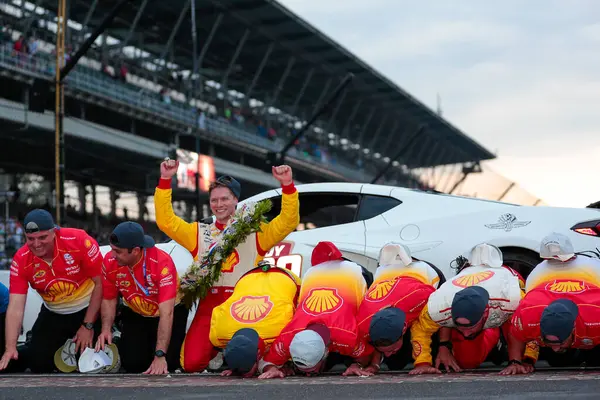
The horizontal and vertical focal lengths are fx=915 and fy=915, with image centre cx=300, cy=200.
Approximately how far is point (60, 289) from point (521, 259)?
12.4ft

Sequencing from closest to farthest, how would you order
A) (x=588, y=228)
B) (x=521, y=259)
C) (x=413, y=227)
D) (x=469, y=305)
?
(x=469, y=305) → (x=588, y=228) → (x=521, y=259) → (x=413, y=227)

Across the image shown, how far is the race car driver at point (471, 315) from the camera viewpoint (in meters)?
5.79

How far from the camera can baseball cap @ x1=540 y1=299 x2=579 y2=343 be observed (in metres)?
5.58

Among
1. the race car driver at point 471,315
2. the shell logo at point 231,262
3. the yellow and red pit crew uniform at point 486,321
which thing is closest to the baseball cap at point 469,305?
the race car driver at point 471,315

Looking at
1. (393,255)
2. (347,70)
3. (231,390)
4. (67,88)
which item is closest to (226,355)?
(231,390)

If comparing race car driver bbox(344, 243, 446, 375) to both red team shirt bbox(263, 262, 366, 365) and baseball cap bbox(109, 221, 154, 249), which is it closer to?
red team shirt bbox(263, 262, 366, 365)

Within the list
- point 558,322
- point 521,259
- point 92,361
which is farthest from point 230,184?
point 558,322

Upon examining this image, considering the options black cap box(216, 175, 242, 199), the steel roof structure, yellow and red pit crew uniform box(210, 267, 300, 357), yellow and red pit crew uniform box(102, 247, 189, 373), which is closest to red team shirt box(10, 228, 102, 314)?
yellow and red pit crew uniform box(102, 247, 189, 373)

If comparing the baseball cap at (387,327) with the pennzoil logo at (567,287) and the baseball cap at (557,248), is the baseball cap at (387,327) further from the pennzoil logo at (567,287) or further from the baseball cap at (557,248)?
the baseball cap at (557,248)

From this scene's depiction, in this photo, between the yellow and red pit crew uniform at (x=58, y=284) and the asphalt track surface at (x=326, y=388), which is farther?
the yellow and red pit crew uniform at (x=58, y=284)

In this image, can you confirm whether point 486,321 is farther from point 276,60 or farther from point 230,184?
point 276,60

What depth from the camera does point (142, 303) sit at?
718 cm

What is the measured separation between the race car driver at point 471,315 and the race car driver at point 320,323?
0.50 meters

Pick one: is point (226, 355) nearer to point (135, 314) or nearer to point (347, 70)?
point (135, 314)
